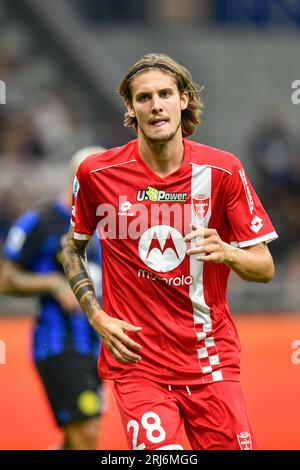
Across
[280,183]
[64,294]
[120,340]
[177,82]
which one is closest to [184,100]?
[177,82]

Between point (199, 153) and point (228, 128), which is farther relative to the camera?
point (228, 128)

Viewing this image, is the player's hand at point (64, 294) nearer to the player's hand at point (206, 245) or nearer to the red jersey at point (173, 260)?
the red jersey at point (173, 260)

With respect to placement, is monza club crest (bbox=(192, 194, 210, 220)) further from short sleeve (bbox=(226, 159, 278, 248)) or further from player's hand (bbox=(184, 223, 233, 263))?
player's hand (bbox=(184, 223, 233, 263))

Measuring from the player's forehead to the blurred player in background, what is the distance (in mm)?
1878

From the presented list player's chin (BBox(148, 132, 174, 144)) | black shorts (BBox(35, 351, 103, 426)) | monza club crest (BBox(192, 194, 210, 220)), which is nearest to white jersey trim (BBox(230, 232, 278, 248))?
monza club crest (BBox(192, 194, 210, 220))

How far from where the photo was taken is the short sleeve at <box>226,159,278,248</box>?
5.39m

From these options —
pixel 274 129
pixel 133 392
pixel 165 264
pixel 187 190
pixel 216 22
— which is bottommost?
pixel 133 392

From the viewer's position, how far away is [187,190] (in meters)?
5.45

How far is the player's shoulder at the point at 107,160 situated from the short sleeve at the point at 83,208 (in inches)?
0.6

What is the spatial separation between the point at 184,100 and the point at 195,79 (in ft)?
38.0

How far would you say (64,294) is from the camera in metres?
7.44
